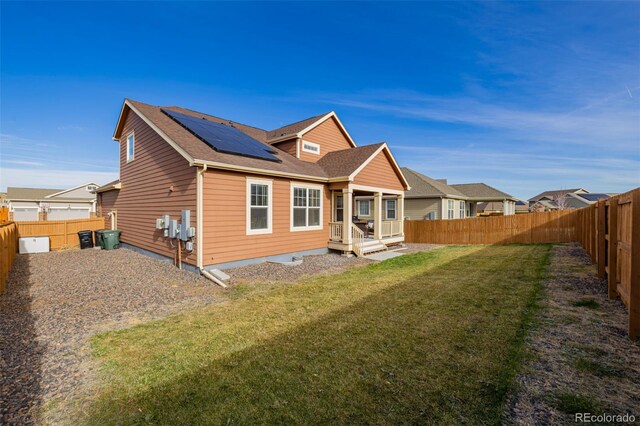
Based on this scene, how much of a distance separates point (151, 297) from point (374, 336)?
529cm

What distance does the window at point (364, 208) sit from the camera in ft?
71.7

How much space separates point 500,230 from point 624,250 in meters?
14.2

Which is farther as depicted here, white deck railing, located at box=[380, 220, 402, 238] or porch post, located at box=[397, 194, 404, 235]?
porch post, located at box=[397, 194, 404, 235]

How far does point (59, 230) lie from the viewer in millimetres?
14398

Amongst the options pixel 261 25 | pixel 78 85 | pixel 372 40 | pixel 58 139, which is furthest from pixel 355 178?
pixel 58 139

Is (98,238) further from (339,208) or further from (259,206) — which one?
(339,208)

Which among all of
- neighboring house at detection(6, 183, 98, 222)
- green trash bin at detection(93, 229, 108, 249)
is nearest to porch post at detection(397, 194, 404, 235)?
green trash bin at detection(93, 229, 108, 249)

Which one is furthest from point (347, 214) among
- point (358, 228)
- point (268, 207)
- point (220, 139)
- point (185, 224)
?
point (185, 224)

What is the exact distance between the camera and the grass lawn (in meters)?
2.69

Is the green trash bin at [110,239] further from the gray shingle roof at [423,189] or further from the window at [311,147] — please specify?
the gray shingle roof at [423,189]

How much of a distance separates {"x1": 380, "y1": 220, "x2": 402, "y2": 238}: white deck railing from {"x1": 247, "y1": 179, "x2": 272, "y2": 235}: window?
6398 mm

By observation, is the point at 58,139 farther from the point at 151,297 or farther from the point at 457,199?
the point at 457,199

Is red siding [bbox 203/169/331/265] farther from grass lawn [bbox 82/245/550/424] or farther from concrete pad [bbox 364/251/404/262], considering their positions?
concrete pad [bbox 364/251/404/262]

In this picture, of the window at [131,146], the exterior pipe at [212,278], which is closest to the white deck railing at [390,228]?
the exterior pipe at [212,278]
